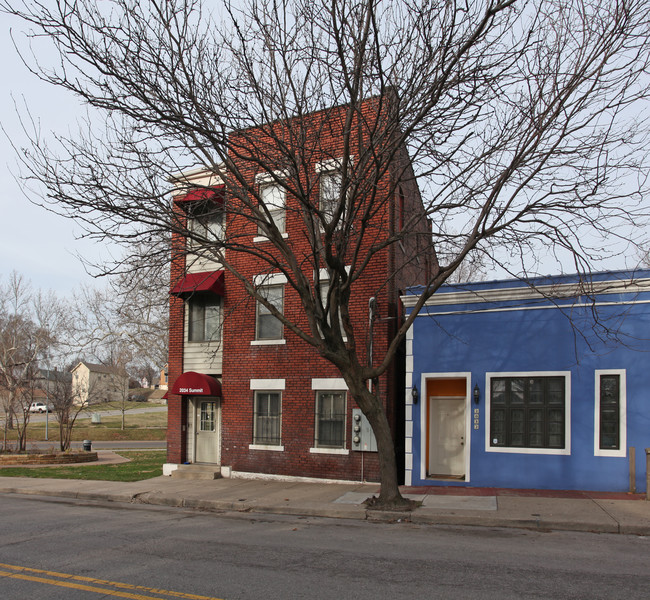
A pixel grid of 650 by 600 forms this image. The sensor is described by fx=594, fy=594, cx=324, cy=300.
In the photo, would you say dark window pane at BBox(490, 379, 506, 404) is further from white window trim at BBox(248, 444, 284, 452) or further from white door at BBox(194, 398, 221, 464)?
white door at BBox(194, 398, 221, 464)

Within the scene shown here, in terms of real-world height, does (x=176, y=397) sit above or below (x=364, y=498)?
above

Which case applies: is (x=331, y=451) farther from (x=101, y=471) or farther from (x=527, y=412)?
(x=101, y=471)

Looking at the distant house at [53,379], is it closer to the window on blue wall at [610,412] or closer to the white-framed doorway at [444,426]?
the white-framed doorway at [444,426]

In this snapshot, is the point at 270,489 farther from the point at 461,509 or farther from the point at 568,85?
the point at 568,85

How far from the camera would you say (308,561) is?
7.68 meters

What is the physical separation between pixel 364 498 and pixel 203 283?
779 centimetres

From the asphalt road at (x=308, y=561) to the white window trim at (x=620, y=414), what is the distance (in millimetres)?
3558

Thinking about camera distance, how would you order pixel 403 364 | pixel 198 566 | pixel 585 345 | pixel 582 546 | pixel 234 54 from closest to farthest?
pixel 198 566, pixel 582 546, pixel 234 54, pixel 585 345, pixel 403 364

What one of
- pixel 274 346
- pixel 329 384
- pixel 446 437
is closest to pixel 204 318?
pixel 274 346

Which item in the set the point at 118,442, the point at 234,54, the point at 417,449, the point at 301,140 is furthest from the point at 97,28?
the point at 118,442

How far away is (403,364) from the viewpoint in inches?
621

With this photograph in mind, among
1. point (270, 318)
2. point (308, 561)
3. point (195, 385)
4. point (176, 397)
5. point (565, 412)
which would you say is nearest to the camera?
point (308, 561)

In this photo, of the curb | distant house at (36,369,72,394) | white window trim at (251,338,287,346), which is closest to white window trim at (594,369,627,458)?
the curb

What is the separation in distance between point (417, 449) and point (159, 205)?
8.24m
